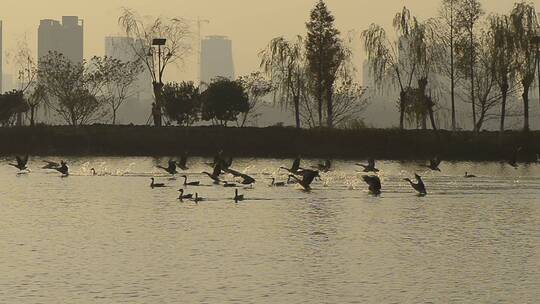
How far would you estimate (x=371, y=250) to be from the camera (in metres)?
36.9

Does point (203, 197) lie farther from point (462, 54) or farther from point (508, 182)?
point (462, 54)

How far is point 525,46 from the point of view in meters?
92.1

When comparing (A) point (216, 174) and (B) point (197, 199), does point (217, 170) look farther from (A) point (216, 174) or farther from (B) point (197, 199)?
(B) point (197, 199)

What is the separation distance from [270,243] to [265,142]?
62.5 meters

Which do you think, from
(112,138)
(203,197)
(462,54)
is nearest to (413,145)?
(462,54)

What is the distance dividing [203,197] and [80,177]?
16.4 m

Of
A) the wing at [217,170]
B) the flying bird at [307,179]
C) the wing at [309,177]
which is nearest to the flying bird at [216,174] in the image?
the wing at [217,170]

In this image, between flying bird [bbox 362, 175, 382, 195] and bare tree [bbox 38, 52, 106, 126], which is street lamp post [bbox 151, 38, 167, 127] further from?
flying bird [bbox 362, 175, 382, 195]

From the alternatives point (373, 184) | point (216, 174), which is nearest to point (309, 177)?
point (373, 184)

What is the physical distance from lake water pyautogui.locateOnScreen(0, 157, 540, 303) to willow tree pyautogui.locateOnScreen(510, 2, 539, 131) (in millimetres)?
27710

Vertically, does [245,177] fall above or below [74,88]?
below

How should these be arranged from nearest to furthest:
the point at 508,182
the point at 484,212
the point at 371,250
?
1. the point at 371,250
2. the point at 484,212
3. the point at 508,182

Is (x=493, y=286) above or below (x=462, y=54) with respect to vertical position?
below

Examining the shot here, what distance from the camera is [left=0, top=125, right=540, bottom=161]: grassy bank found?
93250 mm
